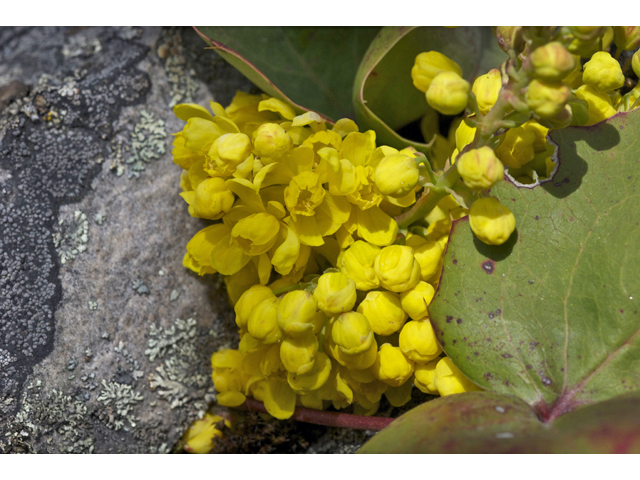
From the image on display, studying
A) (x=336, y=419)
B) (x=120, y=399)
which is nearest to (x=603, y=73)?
(x=336, y=419)

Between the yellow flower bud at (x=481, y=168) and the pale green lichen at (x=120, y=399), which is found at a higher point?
the yellow flower bud at (x=481, y=168)

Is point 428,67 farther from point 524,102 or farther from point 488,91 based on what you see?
point 524,102

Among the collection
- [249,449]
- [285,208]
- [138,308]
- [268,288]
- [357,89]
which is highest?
[357,89]

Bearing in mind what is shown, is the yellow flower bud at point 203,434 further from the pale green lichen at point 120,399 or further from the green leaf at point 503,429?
the green leaf at point 503,429

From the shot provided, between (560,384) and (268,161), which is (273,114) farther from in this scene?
(560,384)

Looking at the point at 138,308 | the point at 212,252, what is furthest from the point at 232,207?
the point at 138,308

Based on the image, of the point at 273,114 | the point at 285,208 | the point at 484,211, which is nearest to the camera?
the point at 484,211

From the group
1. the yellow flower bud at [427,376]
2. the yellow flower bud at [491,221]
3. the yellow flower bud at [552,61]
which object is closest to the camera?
the yellow flower bud at [552,61]

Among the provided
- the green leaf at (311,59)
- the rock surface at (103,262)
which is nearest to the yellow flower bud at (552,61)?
the green leaf at (311,59)
